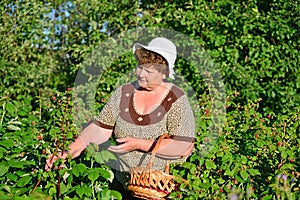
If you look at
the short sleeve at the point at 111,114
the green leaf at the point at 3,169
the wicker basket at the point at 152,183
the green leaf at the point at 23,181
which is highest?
the short sleeve at the point at 111,114

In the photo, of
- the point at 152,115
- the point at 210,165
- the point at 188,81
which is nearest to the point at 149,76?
the point at 152,115

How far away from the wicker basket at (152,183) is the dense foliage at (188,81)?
62 mm

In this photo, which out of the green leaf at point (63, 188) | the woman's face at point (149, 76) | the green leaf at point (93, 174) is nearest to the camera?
the green leaf at point (93, 174)

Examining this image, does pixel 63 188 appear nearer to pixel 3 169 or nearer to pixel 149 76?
pixel 3 169

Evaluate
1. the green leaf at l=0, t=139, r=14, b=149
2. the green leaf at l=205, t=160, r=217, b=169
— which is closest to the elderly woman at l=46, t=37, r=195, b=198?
the green leaf at l=205, t=160, r=217, b=169

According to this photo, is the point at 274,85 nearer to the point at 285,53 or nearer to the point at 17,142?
the point at 285,53

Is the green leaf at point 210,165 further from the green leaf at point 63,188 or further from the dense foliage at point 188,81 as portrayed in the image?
the green leaf at point 63,188

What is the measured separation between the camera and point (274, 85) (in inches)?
196

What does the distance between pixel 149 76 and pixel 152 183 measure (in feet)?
1.76

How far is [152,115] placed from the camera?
252cm

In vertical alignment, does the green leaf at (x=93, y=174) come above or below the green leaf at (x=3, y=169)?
above

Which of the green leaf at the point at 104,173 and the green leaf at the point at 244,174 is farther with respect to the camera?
the green leaf at the point at 244,174

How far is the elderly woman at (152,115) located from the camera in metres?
2.43

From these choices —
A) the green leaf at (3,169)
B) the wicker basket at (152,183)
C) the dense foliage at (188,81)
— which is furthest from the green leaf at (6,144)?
the wicker basket at (152,183)
